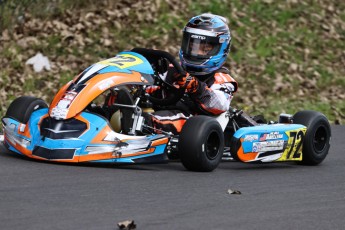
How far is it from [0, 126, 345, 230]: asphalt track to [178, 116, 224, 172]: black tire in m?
0.09

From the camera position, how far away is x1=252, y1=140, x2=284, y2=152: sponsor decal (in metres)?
7.68

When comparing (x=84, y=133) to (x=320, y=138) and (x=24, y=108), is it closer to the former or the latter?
(x=24, y=108)

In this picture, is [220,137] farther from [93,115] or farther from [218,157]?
[93,115]

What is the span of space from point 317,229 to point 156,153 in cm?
217

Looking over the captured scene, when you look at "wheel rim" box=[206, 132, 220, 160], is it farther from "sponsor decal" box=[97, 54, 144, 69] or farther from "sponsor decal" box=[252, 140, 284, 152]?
"sponsor decal" box=[97, 54, 144, 69]

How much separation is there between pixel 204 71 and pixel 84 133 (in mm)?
1499

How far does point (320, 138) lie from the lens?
8375 millimetres

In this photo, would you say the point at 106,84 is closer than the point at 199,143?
No

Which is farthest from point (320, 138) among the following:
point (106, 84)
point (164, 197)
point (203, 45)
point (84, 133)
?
point (164, 197)

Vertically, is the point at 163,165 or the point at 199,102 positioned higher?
the point at 199,102

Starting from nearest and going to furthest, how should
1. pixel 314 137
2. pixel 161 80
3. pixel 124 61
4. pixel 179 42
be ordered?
pixel 124 61 → pixel 161 80 → pixel 314 137 → pixel 179 42

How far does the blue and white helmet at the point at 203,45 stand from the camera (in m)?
7.92

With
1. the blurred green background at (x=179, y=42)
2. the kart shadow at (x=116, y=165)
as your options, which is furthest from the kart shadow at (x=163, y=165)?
the blurred green background at (x=179, y=42)

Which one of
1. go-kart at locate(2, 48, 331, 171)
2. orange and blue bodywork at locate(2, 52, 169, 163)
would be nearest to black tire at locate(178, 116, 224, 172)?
go-kart at locate(2, 48, 331, 171)
